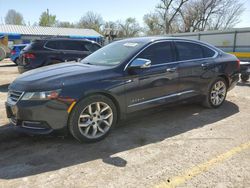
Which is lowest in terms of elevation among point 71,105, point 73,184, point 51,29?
point 73,184

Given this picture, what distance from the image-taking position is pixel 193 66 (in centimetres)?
532

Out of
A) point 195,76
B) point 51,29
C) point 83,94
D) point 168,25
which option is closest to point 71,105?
point 83,94

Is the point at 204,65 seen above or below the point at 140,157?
above

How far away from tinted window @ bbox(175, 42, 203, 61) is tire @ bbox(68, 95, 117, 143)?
1948 mm

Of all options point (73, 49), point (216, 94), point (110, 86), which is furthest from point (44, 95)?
point (73, 49)

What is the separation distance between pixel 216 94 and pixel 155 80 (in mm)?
2022

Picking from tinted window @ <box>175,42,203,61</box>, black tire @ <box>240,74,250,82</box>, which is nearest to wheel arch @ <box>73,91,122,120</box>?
tinted window @ <box>175,42,203,61</box>

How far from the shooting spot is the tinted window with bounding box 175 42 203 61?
5242 millimetres

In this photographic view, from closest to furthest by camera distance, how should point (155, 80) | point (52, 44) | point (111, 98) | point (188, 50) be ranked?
point (111, 98), point (155, 80), point (188, 50), point (52, 44)

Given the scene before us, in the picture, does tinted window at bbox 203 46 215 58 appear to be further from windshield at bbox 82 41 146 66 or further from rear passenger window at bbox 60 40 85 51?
rear passenger window at bbox 60 40 85 51

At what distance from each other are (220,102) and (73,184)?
4.31m

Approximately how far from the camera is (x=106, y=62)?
4.64 m

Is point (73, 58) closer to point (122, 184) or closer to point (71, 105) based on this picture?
point (71, 105)

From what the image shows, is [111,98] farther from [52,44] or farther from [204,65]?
[52,44]
